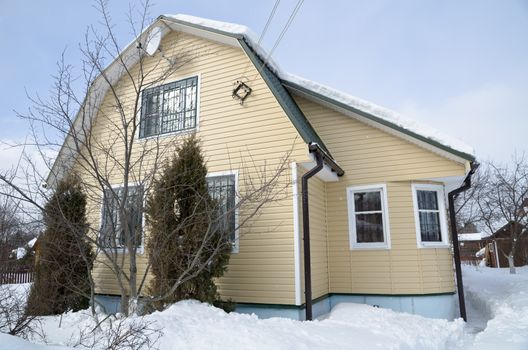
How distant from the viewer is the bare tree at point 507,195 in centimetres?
2025

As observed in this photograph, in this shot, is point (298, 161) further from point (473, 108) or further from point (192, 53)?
point (473, 108)

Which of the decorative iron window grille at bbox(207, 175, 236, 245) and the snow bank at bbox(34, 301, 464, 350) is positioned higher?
the decorative iron window grille at bbox(207, 175, 236, 245)

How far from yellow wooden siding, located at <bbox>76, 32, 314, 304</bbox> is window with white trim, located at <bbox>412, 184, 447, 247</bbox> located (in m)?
3.26

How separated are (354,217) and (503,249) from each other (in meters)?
23.1

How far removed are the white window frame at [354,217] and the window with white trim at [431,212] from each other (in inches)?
27.4

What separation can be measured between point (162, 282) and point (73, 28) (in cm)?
525

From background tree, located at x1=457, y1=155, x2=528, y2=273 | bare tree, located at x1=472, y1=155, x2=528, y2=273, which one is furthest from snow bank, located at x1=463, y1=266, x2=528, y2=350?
bare tree, located at x1=472, y1=155, x2=528, y2=273

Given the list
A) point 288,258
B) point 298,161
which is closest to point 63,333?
point 288,258

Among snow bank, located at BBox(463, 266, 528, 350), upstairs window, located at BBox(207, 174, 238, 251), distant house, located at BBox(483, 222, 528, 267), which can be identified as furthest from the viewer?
distant house, located at BBox(483, 222, 528, 267)

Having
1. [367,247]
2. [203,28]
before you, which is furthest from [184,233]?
[203,28]

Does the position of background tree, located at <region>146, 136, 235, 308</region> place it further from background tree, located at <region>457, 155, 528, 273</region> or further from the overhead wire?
background tree, located at <region>457, 155, 528, 273</region>

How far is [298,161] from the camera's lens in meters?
7.38

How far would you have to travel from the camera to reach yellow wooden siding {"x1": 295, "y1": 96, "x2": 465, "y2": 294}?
8.09 m

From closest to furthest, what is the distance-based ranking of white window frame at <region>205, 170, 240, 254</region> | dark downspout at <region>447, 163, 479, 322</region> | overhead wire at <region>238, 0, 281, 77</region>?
overhead wire at <region>238, 0, 281, 77</region>
white window frame at <region>205, 170, 240, 254</region>
dark downspout at <region>447, 163, 479, 322</region>
